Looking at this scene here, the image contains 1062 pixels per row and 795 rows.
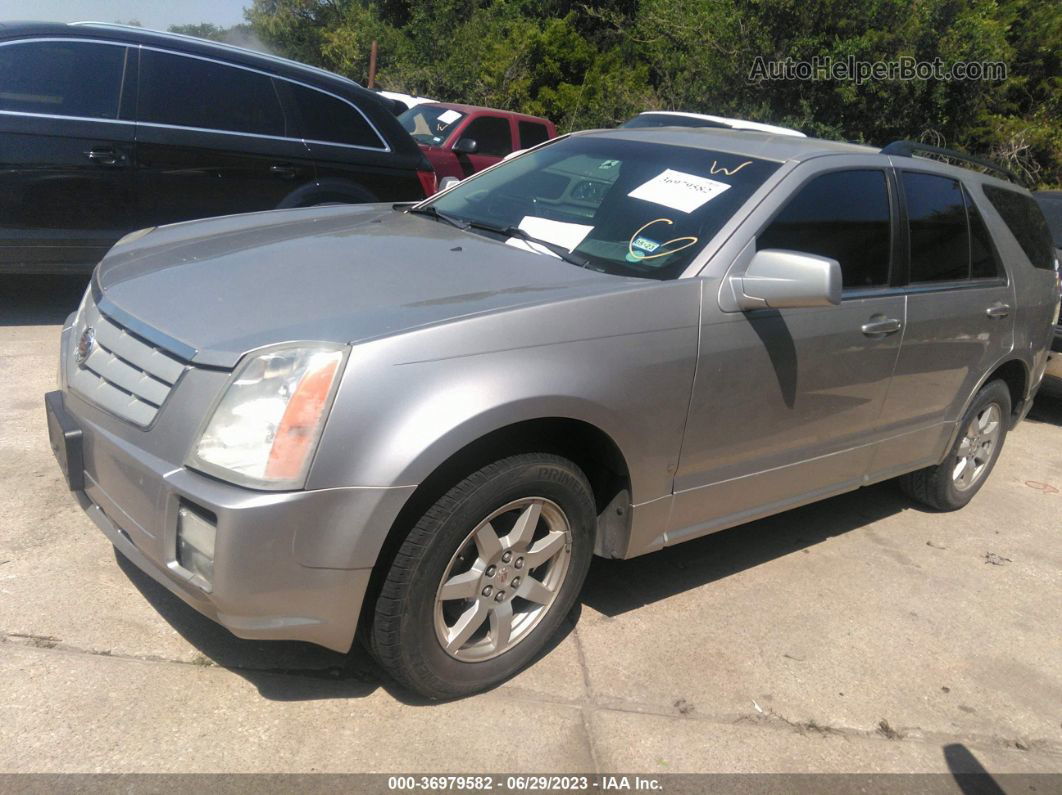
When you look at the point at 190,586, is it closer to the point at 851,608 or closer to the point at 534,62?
the point at 851,608

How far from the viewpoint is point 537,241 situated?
11.5ft

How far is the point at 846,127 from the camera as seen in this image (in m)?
13.8

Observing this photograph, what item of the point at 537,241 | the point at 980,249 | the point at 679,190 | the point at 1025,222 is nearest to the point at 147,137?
the point at 537,241

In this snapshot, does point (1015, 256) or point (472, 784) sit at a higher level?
point (1015, 256)

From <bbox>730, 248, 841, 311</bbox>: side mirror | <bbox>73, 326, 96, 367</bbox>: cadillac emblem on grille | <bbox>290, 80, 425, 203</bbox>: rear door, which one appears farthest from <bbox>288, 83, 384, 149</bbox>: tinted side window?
<bbox>730, 248, 841, 311</bbox>: side mirror

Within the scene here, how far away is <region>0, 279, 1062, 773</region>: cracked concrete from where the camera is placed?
8.81 ft

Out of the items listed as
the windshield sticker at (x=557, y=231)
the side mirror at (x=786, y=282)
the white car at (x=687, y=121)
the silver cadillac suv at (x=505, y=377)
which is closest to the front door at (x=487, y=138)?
the white car at (x=687, y=121)

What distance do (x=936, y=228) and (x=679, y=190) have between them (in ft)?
4.73

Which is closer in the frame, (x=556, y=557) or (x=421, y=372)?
(x=421, y=372)

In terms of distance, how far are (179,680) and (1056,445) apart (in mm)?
6011

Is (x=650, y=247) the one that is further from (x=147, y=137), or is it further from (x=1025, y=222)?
(x=147, y=137)

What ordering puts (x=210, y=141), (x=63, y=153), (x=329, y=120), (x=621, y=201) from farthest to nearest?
(x=329, y=120), (x=210, y=141), (x=63, y=153), (x=621, y=201)

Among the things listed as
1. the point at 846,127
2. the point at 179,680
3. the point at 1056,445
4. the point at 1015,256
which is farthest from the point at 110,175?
the point at 846,127

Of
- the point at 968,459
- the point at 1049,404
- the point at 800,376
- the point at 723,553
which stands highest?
the point at 800,376
